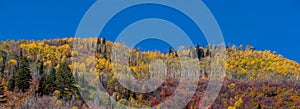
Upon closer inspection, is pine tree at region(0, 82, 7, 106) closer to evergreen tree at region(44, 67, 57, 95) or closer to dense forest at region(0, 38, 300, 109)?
dense forest at region(0, 38, 300, 109)

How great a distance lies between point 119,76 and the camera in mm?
126938

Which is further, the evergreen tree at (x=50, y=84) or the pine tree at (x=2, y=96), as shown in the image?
the evergreen tree at (x=50, y=84)

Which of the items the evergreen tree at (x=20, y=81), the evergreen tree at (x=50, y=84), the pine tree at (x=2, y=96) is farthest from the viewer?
the evergreen tree at (x=50, y=84)

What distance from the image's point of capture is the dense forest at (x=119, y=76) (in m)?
83.4

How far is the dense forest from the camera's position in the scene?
83375mm

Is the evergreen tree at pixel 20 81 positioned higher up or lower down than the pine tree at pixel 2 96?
higher up

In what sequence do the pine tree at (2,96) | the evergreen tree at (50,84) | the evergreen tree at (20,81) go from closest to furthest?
the pine tree at (2,96), the evergreen tree at (20,81), the evergreen tree at (50,84)

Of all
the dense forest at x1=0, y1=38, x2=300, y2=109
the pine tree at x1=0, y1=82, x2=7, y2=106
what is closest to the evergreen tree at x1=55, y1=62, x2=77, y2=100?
the dense forest at x1=0, y1=38, x2=300, y2=109

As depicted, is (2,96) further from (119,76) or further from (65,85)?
(119,76)

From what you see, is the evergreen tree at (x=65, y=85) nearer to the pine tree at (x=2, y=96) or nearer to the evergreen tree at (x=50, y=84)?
the evergreen tree at (x=50, y=84)

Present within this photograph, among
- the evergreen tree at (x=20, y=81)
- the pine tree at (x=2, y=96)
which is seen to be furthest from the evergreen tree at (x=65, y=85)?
the pine tree at (x=2, y=96)

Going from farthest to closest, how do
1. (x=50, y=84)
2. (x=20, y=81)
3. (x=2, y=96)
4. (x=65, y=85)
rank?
(x=50, y=84), (x=20, y=81), (x=65, y=85), (x=2, y=96)

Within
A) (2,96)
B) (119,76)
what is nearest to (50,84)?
(2,96)

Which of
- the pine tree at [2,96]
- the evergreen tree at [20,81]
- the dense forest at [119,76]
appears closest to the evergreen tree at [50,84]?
the dense forest at [119,76]
